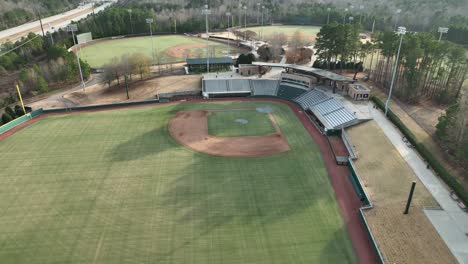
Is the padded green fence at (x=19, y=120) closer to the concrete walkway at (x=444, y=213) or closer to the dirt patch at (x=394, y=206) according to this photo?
the dirt patch at (x=394, y=206)

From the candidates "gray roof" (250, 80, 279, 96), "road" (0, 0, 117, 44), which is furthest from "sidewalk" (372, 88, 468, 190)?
"road" (0, 0, 117, 44)

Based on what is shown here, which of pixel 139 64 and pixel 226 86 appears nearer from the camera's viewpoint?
pixel 226 86

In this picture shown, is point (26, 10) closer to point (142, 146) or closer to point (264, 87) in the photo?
point (264, 87)

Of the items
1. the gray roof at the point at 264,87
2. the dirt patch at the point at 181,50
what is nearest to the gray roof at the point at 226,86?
the gray roof at the point at 264,87

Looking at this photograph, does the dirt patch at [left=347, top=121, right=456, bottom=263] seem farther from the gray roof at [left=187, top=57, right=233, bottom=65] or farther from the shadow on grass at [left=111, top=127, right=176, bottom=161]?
the gray roof at [left=187, top=57, right=233, bottom=65]

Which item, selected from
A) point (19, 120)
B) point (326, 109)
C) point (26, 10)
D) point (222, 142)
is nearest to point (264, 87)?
point (326, 109)

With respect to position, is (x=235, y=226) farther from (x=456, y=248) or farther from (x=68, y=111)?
(x=68, y=111)

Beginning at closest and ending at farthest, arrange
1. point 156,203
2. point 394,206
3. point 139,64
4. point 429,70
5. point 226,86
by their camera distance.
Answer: point 394,206 < point 156,203 < point 429,70 < point 226,86 < point 139,64
